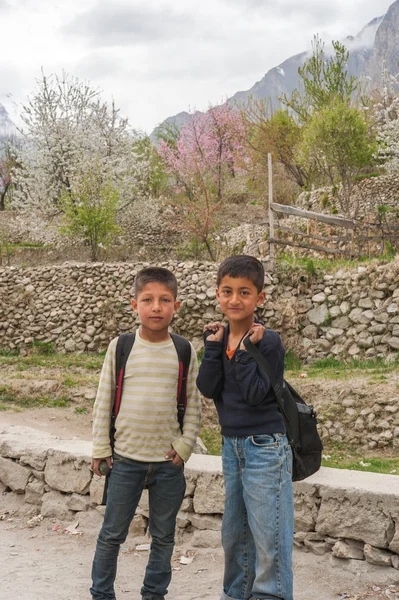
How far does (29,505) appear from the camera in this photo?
14.3 ft

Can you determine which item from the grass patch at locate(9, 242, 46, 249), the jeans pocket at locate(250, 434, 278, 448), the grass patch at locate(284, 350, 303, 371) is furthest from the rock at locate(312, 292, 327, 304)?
the grass patch at locate(9, 242, 46, 249)

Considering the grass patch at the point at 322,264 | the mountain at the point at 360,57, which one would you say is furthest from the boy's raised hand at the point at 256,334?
the mountain at the point at 360,57

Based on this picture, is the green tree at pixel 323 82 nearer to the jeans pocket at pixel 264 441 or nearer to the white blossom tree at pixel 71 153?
the white blossom tree at pixel 71 153

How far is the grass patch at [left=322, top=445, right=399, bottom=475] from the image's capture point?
6344 millimetres

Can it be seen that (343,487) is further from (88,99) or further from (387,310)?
(88,99)

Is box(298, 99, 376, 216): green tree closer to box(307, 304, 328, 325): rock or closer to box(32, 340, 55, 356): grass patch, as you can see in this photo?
box(307, 304, 328, 325): rock

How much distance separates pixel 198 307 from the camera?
1114 cm

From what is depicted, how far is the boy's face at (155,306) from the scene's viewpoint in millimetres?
2846

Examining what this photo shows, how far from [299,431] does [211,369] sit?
0.50m

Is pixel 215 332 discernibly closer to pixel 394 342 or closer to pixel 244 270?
pixel 244 270

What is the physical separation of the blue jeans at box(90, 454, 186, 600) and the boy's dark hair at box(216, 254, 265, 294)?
3.20 feet

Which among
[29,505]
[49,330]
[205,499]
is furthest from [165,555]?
[49,330]

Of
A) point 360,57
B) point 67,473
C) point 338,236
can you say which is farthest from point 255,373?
point 360,57

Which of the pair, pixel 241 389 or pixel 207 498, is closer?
pixel 241 389
